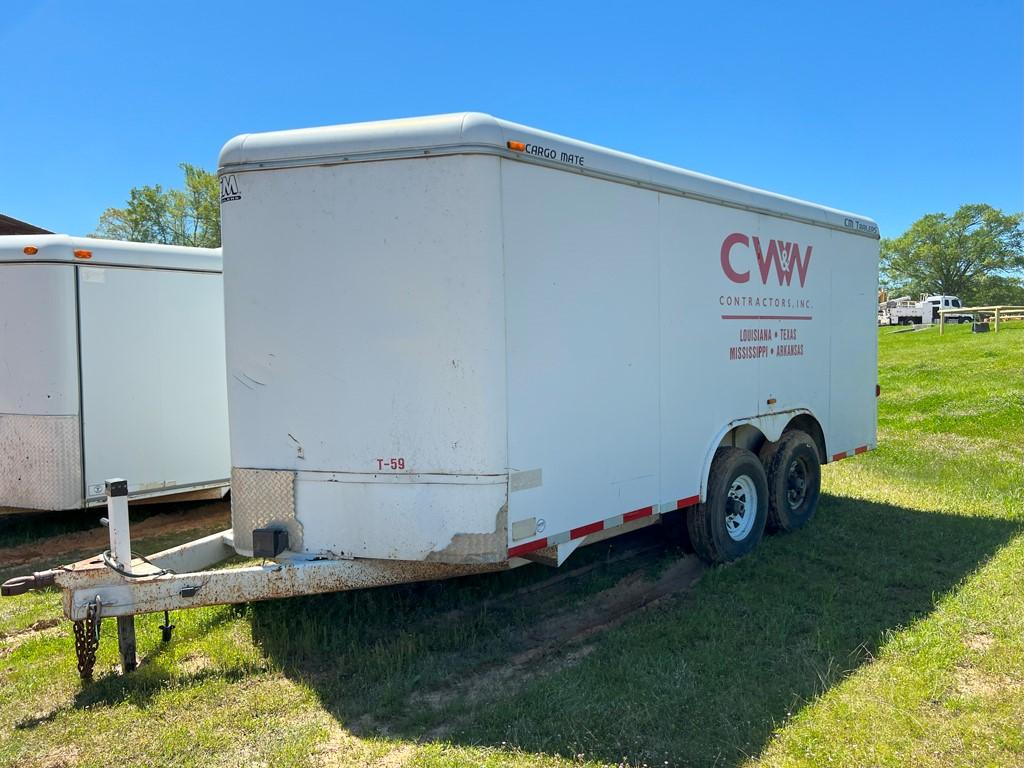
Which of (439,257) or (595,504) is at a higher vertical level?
(439,257)

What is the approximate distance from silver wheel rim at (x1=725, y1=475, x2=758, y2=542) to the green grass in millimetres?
278

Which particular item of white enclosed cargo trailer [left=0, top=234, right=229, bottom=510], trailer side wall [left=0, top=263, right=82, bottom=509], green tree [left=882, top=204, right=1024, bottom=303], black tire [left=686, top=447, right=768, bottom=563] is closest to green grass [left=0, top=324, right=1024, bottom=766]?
black tire [left=686, top=447, right=768, bottom=563]

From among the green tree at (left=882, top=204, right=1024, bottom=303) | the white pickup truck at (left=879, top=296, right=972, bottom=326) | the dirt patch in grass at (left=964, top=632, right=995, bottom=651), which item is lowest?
the dirt patch in grass at (left=964, top=632, right=995, bottom=651)

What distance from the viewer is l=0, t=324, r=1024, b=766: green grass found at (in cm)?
364

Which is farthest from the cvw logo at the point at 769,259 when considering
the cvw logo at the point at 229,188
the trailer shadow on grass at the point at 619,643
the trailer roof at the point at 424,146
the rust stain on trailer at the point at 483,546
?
the cvw logo at the point at 229,188

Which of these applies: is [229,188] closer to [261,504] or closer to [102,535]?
[261,504]

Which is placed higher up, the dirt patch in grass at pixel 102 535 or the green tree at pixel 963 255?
the green tree at pixel 963 255

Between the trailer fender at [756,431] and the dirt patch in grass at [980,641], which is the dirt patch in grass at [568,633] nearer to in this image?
the trailer fender at [756,431]

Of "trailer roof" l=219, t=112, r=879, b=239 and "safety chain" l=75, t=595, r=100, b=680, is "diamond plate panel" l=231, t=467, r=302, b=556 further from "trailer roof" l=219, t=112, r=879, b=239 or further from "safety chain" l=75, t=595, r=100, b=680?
"trailer roof" l=219, t=112, r=879, b=239

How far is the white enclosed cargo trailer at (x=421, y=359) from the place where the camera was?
14.0ft

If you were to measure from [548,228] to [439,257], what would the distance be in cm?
68

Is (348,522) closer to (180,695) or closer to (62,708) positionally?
(180,695)

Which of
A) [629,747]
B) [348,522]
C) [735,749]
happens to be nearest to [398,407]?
[348,522]

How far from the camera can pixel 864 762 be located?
137 inches
